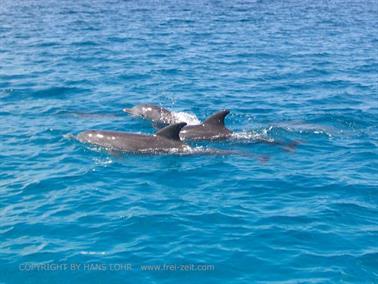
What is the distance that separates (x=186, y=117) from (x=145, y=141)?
15.3 feet

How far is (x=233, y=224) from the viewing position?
50.1ft

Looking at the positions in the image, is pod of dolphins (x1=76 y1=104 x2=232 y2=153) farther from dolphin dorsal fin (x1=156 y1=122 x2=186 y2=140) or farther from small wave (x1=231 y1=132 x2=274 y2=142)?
small wave (x1=231 y1=132 x2=274 y2=142)

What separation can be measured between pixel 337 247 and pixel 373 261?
36.0 inches

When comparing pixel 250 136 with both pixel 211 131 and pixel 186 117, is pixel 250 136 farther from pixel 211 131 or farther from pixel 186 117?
pixel 186 117

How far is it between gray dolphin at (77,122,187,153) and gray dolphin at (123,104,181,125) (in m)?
3.81

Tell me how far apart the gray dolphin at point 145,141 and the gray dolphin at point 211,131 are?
1173mm

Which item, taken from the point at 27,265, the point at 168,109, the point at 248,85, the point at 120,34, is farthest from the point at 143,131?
the point at 120,34

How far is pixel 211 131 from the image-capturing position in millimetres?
21734

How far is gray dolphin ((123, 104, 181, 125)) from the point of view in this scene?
80.6 feet

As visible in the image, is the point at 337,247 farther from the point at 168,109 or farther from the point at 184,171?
the point at 168,109

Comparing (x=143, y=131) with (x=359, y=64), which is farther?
(x=359, y=64)

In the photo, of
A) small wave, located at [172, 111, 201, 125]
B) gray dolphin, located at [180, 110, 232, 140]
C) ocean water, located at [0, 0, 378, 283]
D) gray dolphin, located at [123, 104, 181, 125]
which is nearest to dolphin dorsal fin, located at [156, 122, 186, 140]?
ocean water, located at [0, 0, 378, 283]

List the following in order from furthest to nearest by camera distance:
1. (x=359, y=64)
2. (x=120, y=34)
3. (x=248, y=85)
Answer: (x=120, y=34)
(x=359, y=64)
(x=248, y=85)

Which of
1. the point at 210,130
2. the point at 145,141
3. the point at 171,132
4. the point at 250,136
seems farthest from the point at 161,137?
the point at 250,136
